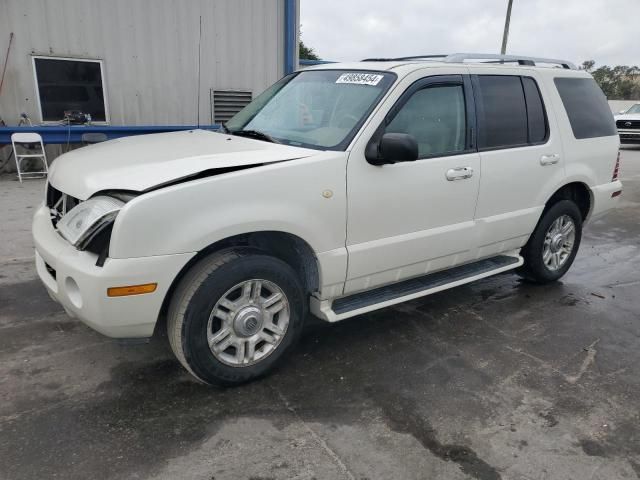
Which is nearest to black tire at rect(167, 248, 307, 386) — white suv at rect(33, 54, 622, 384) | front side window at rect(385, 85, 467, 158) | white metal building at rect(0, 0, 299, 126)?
white suv at rect(33, 54, 622, 384)

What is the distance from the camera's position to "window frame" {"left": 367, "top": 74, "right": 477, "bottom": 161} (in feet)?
11.0

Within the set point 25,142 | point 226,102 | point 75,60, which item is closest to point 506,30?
point 226,102

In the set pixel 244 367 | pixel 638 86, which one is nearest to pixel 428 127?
pixel 244 367

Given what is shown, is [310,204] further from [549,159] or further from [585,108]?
[585,108]

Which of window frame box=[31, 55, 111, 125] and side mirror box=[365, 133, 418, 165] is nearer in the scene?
side mirror box=[365, 133, 418, 165]

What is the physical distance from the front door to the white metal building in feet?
17.3

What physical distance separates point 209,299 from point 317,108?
162cm

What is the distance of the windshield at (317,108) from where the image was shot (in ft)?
11.1

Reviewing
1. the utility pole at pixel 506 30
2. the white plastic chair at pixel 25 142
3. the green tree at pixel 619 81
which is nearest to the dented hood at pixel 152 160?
the white plastic chair at pixel 25 142

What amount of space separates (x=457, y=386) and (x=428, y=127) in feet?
5.75

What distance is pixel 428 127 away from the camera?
366cm

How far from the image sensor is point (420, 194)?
3535 mm

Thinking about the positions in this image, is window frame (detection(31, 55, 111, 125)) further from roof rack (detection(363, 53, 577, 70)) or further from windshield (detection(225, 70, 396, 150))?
roof rack (detection(363, 53, 577, 70))

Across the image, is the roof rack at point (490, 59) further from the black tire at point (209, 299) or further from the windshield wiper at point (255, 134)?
the black tire at point (209, 299)
